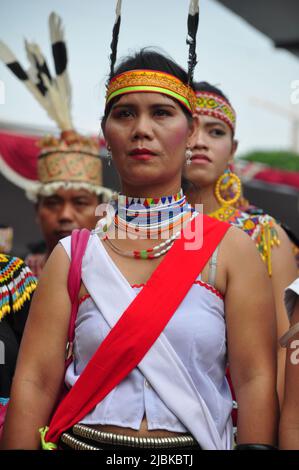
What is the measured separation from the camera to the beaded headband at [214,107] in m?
3.91

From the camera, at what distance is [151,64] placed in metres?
2.57

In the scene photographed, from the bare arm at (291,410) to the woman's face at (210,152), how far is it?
5.22 ft

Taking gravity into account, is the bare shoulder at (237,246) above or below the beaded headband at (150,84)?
below

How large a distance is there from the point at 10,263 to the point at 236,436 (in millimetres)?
1270

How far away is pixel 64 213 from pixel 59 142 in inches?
24.8

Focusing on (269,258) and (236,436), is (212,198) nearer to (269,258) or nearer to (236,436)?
(269,258)

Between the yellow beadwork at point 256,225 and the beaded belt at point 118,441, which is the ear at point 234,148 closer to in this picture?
the yellow beadwork at point 256,225

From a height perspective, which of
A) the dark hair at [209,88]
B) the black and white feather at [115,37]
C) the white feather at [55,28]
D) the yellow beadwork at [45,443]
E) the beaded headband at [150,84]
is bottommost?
the yellow beadwork at [45,443]

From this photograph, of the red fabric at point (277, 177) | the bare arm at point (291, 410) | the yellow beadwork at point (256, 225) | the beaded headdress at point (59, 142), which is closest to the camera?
the bare arm at point (291, 410)

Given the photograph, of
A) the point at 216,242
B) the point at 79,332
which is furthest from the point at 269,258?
the point at 79,332

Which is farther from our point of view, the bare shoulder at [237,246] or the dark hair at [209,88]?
the dark hair at [209,88]

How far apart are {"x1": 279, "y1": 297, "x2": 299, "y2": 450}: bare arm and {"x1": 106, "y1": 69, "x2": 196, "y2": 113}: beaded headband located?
3.11 ft

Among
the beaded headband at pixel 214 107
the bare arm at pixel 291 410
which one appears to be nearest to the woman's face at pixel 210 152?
the beaded headband at pixel 214 107

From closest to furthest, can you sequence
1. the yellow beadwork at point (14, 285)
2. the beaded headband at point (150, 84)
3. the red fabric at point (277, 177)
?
1. the beaded headband at point (150, 84)
2. the yellow beadwork at point (14, 285)
3. the red fabric at point (277, 177)
